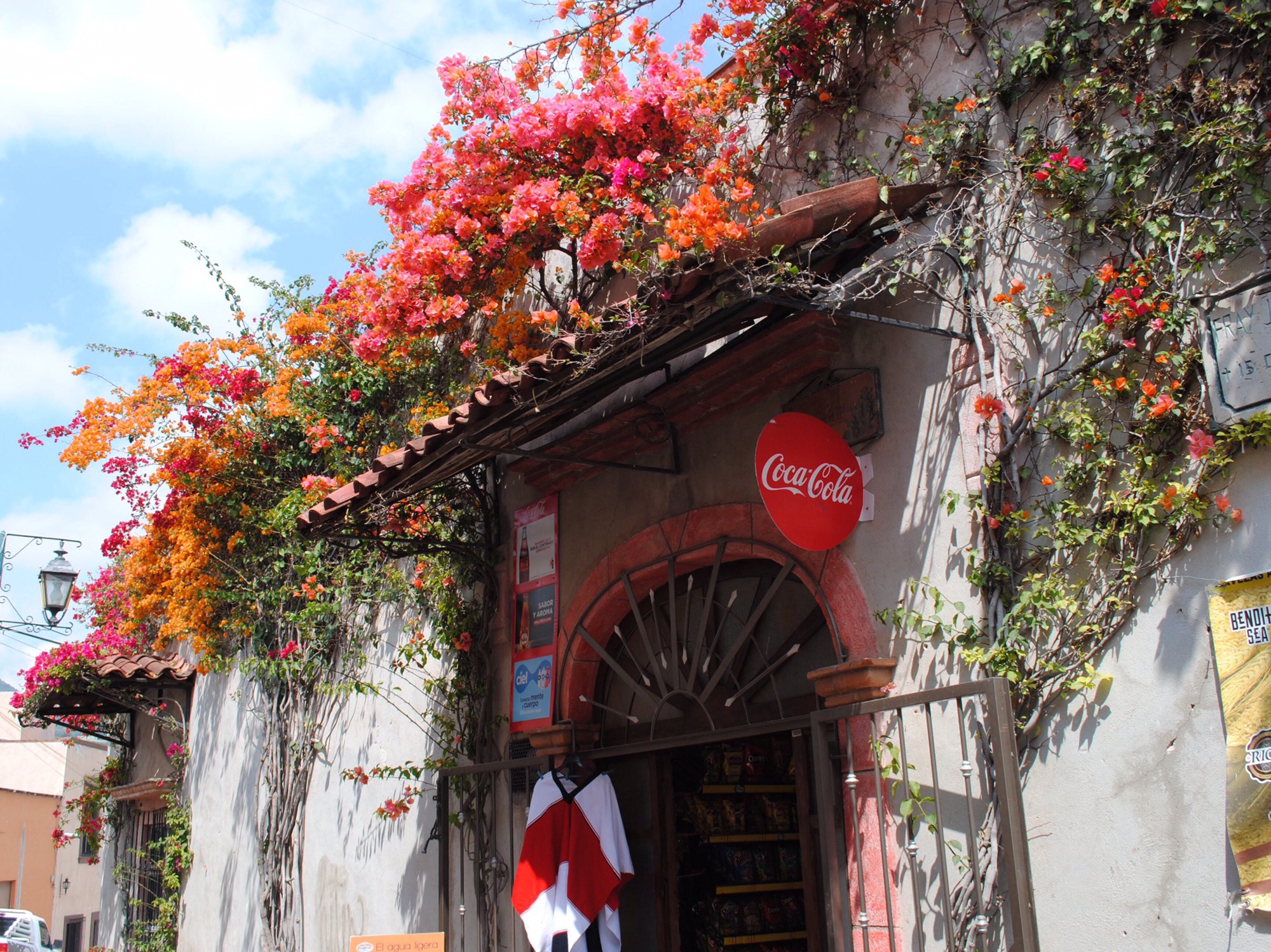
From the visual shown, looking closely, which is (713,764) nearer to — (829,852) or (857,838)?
(829,852)

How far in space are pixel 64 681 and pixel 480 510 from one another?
6.88m

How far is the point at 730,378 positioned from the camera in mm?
5637

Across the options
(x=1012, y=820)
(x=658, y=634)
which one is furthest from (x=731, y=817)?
(x=1012, y=820)

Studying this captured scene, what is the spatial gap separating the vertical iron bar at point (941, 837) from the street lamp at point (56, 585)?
1052 cm

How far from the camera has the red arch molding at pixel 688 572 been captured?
4.96 m

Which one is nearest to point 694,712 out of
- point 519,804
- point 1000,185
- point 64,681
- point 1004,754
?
point 519,804

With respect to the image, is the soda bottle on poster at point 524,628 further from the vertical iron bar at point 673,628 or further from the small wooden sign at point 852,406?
the small wooden sign at point 852,406

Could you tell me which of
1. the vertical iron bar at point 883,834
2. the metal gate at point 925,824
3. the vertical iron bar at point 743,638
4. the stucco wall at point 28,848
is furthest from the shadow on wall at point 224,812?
the stucco wall at point 28,848

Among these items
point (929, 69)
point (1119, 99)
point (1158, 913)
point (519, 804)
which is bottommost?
point (1158, 913)

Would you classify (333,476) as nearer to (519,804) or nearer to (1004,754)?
(519,804)

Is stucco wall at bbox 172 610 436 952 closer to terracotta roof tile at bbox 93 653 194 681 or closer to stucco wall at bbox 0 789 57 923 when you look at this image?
terracotta roof tile at bbox 93 653 194 681

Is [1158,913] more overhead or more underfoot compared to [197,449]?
more underfoot

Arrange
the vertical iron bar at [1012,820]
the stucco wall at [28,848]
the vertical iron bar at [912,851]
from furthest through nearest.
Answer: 1. the stucco wall at [28,848]
2. the vertical iron bar at [912,851]
3. the vertical iron bar at [1012,820]

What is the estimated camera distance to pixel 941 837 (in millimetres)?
4176
